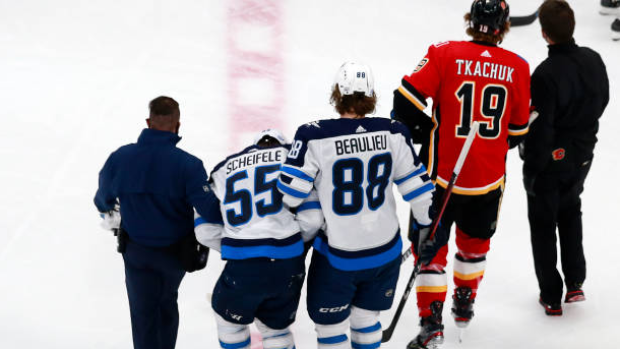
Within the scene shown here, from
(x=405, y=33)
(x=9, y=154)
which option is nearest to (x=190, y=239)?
(x=9, y=154)

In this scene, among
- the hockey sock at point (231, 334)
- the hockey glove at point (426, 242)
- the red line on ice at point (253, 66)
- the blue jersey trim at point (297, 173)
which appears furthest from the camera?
the red line on ice at point (253, 66)

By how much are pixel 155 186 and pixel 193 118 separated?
249cm

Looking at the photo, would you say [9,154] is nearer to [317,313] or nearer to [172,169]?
[172,169]

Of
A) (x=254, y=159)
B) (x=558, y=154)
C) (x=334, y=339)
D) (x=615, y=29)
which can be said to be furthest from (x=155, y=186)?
(x=615, y=29)

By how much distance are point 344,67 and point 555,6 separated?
1.20 m

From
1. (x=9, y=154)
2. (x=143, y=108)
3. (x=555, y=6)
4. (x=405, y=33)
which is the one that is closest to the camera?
(x=555, y=6)

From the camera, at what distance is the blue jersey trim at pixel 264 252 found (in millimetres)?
2258

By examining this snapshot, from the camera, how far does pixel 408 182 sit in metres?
2.37

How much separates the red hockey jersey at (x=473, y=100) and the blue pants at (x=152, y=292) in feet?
3.97

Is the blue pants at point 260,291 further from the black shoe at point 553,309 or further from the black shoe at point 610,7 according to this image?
the black shoe at point 610,7

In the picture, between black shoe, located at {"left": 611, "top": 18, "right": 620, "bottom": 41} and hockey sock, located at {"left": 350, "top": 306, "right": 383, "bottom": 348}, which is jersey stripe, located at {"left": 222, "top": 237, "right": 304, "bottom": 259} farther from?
black shoe, located at {"left": 611, "top": 18, "right": 620, "bottom": 41}

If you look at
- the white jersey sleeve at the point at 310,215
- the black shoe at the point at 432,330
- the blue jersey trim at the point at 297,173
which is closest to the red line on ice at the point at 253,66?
the black shoe at the point at 432,330

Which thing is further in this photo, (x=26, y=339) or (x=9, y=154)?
(x=9, y=154)

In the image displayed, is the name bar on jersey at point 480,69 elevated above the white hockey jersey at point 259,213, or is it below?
above
